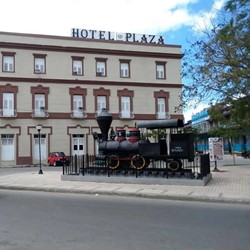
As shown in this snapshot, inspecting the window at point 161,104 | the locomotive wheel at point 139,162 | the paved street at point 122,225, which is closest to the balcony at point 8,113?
the window at point 161,104

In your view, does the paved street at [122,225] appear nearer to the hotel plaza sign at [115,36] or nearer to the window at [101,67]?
the window at [101,67]

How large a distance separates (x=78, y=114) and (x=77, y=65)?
5837mm

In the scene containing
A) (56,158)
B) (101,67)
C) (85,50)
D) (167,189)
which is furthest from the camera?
(101,67)

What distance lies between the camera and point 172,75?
174 ft

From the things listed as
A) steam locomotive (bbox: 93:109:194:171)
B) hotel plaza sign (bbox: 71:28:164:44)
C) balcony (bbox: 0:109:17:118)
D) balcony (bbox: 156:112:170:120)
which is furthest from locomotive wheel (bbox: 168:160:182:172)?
hotel plaza sign (bbox: 71:28:164:44)

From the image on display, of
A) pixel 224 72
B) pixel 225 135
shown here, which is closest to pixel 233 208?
pixel 224 72

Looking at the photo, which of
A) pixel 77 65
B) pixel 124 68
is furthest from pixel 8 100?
pixel 124 68

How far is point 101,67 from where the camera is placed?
50.3 metres

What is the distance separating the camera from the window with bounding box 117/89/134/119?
166ft

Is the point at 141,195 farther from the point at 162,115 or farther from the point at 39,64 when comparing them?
the point at 162,115

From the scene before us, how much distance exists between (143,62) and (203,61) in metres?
34.3

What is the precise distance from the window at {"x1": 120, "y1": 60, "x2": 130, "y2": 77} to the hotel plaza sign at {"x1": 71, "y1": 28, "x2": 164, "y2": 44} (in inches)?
145

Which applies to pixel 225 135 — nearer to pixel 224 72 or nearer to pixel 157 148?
pixel 157 148

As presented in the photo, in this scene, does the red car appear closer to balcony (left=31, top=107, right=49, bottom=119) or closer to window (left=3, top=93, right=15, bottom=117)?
balcony (left=31, top=107, right=49, bottom=119)
